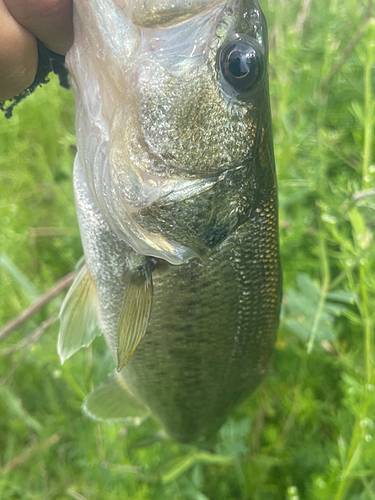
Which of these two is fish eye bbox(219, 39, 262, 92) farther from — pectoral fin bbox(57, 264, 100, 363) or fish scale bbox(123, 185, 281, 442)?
pectoral fin bbox(57, 264, 100, 363)

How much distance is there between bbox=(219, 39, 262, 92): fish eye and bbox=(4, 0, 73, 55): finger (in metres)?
0.32

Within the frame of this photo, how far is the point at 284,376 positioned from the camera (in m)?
1.74

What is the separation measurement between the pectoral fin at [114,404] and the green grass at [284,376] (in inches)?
5.4

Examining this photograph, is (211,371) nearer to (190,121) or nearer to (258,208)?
(258,208)

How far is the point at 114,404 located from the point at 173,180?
0.88 metres

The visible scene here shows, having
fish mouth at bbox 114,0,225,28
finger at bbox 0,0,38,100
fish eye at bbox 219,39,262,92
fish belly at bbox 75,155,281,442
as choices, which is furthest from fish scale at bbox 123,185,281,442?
finger at bbox 0,0,38,100

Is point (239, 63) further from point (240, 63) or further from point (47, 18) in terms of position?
point (47, 18)

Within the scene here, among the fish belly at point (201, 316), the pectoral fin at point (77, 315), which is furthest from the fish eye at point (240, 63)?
the pectoral fin at point (77, 315)

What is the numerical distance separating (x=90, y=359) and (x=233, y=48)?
1274mm

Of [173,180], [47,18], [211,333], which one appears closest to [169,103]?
[173,180]

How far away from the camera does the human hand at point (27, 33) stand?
69 centimetres

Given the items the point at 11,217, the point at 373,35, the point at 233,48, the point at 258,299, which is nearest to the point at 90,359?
the point at 258,299

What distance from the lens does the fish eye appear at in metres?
0.68

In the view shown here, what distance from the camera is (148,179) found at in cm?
73
